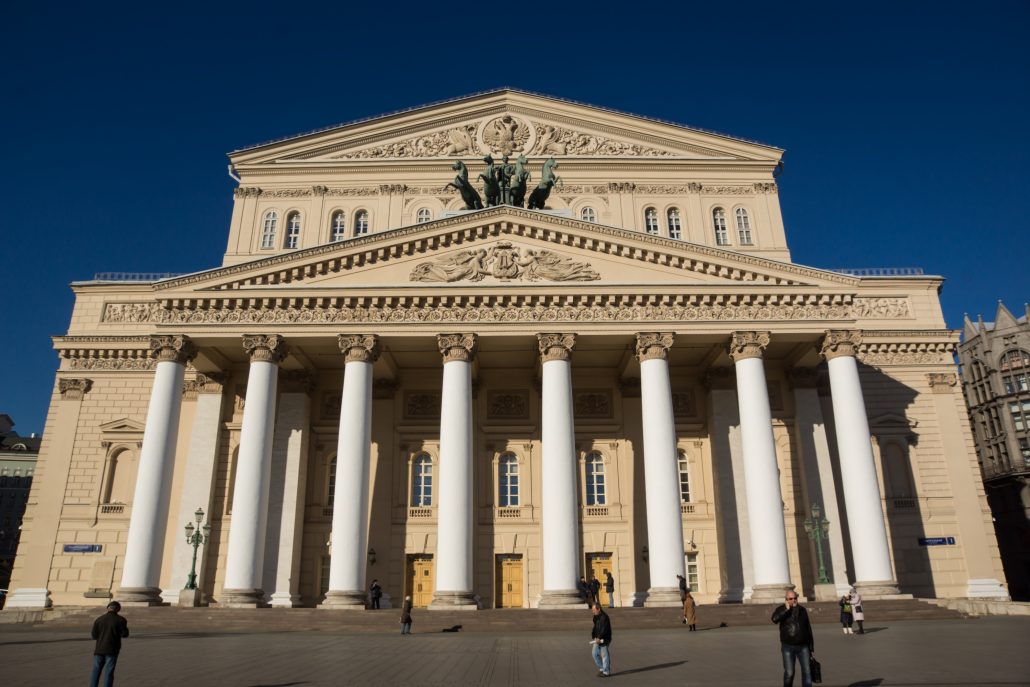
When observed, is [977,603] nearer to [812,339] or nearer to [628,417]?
[812,339]

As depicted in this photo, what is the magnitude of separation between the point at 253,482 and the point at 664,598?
46.2 ft

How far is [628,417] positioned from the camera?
1292 inches

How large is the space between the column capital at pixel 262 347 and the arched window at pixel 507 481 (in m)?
10.4

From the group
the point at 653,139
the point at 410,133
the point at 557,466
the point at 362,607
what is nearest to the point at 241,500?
the point at 362,607

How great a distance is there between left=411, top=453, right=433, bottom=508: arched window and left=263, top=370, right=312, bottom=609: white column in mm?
4473

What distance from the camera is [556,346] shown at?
27.5 meters

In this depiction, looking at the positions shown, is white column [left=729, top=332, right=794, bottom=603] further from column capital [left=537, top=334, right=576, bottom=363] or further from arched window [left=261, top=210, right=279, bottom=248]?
arched window [left=261, top=210, right=279, bottom=248]

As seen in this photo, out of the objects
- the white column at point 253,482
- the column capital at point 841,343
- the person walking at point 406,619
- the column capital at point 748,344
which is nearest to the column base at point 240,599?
the white column at point 253,482

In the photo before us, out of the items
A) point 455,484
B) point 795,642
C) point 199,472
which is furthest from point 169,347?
point 795,642

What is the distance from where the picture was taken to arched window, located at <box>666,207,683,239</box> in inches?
1554

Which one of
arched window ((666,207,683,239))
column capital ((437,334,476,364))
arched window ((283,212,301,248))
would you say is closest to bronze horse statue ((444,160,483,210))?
column capital ((437,334,476,364))

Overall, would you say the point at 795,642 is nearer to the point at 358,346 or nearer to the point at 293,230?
the point at 358,346

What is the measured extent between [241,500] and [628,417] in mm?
15872

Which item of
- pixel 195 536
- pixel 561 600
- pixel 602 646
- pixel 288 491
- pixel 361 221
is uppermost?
pixel 361 221
